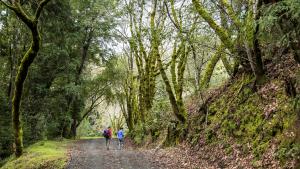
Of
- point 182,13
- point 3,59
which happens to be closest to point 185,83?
point 182,13

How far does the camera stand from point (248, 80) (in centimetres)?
1371

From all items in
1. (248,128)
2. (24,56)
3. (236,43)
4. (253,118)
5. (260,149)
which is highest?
(24,56)

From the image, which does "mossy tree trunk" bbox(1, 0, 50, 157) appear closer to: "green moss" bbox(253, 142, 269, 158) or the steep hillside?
the steep hillside

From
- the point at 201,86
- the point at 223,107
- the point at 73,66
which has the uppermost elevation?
the point at 73,66

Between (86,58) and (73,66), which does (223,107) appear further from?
(86,58)

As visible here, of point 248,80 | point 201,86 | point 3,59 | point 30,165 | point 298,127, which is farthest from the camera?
point 3,59

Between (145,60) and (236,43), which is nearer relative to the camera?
(236,43)

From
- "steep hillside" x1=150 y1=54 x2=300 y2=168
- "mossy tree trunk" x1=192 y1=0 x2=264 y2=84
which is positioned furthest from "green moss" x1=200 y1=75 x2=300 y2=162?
"mossy tree trunk" x1=192 y1=0 x2=264 y2=84

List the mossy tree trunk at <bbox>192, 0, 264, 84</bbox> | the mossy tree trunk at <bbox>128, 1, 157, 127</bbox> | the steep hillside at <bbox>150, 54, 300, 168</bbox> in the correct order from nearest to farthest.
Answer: the steep hillside at <bbox>150, 54, 300, 168</bbox> → the mossy tree trunk at <bbox>192, 0, 264, 84</bbox> → the mossy tree trunk at <bbox>128, 1, 157, 127</bbox>

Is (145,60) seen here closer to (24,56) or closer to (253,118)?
(24,56)

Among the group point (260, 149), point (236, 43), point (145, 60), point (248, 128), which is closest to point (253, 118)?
point (248, 128)

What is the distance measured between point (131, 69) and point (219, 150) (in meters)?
24.7

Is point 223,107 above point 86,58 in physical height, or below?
below

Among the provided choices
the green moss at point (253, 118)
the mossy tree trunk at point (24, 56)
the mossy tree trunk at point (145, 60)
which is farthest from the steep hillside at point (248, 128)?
the mossy tree trunk at point (145, 60)
